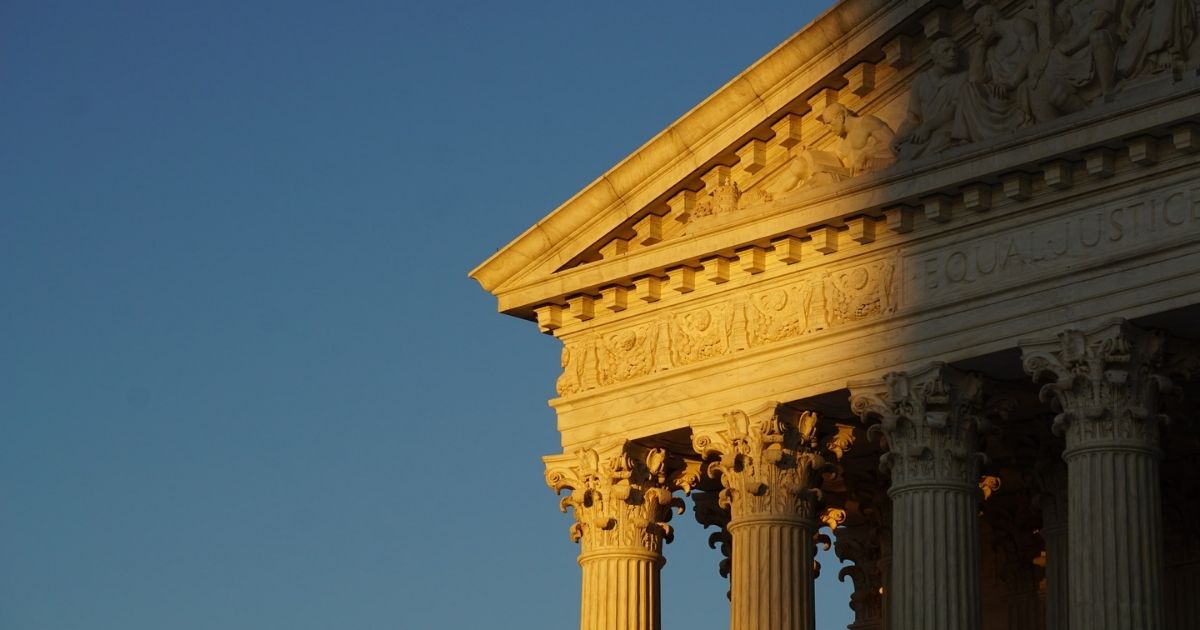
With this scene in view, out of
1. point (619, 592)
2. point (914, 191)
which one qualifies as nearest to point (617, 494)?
point (619, 592)

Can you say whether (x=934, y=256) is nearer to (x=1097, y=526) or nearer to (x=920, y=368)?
(x=920, y=368)

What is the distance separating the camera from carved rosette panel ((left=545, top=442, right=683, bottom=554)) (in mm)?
48906

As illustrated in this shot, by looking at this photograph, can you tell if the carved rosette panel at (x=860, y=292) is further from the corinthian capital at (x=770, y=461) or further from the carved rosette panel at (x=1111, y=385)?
the carved rosette panel at (x=1111, y=385)

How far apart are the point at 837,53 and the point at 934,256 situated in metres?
4.01

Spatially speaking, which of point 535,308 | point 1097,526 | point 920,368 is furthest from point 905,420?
point 535,308

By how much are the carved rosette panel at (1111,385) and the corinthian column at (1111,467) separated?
1 centimetres

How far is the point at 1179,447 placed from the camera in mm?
49281

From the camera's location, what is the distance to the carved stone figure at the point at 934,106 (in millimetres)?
45594

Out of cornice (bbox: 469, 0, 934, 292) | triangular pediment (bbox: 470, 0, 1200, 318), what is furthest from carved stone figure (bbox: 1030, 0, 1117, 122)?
cornice (bbox: 469, 0, 934, 292)

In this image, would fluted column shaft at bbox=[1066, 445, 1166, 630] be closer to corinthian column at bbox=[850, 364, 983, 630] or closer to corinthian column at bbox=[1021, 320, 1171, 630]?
corinthian column at bbox=[1021, 320, 1171, 630]

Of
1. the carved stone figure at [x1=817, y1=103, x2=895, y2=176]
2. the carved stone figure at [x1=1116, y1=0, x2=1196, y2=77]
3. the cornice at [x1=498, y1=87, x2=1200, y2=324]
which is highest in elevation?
the carved stone figure at [x1=1116, y1=0, x2=1196, y2=77]

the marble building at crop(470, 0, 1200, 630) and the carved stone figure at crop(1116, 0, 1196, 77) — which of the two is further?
the carved stone figure at crop(1116, 0, 1196, 77)

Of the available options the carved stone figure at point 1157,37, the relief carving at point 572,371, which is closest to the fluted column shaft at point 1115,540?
the carved stone figure at point 1157,37

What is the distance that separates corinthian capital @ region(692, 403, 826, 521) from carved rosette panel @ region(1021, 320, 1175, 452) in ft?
17.8
